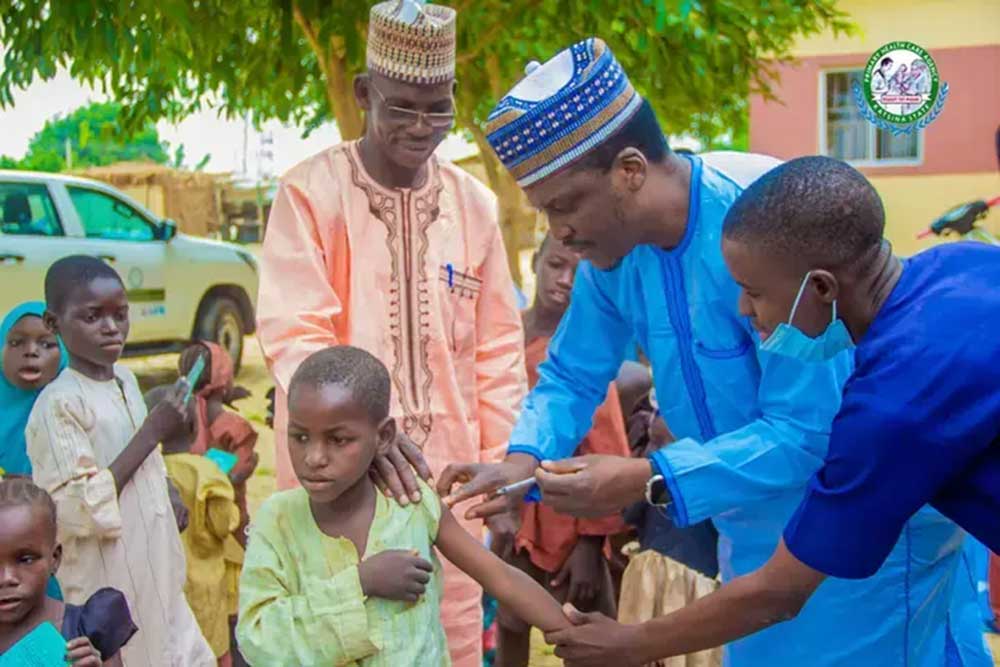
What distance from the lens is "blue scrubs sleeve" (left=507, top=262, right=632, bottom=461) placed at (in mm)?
3041

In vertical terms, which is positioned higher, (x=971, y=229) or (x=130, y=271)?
(x=971, y=229)

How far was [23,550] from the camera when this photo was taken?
2672mm

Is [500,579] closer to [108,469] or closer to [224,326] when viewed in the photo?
[108,469]

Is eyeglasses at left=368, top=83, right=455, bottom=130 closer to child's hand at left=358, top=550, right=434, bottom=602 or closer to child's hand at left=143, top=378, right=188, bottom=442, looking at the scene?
child's hand at left=143, top=378, right=188, bottom=442

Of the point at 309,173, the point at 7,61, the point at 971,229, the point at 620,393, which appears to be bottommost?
the point at 620,393

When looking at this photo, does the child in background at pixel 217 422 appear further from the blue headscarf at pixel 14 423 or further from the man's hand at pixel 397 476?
the man's hand at pixel 397 476

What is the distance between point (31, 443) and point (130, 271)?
8154mm

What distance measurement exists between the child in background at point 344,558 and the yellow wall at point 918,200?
177 inches

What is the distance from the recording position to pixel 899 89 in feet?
10.7

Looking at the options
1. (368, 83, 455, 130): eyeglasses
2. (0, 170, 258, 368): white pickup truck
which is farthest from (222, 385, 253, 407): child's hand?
(0, 170, 258, 368): white pickup truck

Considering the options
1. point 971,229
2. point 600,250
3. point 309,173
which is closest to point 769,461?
point 600,250

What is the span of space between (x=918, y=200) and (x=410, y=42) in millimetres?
5133

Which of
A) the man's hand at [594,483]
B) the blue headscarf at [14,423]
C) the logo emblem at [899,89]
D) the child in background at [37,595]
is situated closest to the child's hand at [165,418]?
the blue headscarf at [14,423]

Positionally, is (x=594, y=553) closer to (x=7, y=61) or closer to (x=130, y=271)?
(x=7, y=61)
